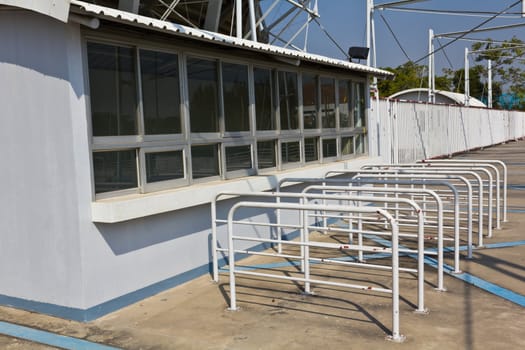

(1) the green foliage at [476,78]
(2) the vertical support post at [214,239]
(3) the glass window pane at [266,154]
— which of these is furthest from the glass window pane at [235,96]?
(1) the green foliage at [476,78]

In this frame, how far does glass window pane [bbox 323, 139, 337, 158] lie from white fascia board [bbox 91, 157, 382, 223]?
4.20ft

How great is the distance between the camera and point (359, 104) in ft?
31.7

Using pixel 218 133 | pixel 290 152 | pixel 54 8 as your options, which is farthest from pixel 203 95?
pixel 54 8

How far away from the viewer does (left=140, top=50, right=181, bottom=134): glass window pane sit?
5.20 metres

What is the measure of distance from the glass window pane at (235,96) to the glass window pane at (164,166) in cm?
99

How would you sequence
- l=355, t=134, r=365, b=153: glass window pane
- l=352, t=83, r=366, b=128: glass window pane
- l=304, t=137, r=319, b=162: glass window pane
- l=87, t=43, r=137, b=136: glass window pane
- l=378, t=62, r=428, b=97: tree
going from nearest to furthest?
l=87, t=43, r=137, b=136: glass window pane → l=304, t=137, r=319, b=162: glass window pane → l=352, t=83, r=366, b=128: glass window pane → l=355, t=134, r=365, b=153: glass window pane → l=378, t=62, r=428, b=97: tree

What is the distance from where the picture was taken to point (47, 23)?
447cm

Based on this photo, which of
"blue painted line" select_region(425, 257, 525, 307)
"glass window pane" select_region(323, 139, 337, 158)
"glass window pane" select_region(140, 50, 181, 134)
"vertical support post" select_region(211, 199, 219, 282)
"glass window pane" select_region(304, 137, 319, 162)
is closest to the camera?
"blue painted line" select_region(425, 257, 525, 307)

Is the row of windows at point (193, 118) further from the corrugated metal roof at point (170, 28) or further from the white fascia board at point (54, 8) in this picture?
the white fascia board at point (54, 8)

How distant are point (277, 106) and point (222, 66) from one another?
4.30ft

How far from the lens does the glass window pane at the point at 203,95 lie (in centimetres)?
579

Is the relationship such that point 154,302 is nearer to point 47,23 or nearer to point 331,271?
point 331,271

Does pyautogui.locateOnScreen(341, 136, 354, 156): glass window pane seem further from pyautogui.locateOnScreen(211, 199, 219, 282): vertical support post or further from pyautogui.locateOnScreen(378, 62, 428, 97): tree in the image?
pyautogui.locateOnScreen(378, 62, 428, 97): tree

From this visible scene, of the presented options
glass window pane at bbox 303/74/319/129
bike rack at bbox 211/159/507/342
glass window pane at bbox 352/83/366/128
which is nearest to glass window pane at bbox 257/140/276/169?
bike rack at bbox 211/159/507/342
